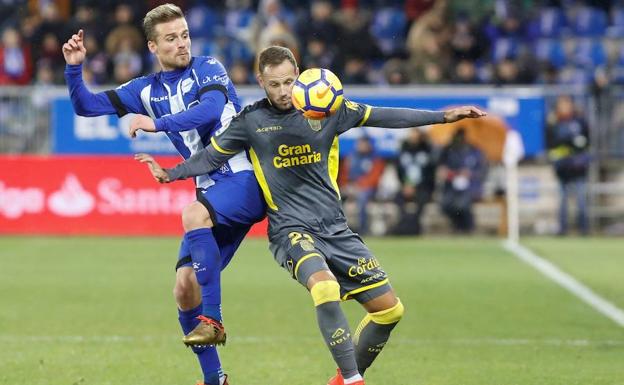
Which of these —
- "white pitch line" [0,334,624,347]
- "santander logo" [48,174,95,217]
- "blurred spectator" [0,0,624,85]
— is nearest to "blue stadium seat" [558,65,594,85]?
"blurred spectator" [0,0,624,85]

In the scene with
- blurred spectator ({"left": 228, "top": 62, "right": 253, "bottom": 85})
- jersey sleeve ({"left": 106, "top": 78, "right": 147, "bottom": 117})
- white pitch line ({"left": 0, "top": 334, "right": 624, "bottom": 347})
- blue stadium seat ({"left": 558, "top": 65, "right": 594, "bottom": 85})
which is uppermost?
jersey sleeve ({"left": 106, "top": 78, "right": 147, "bottom": 117})

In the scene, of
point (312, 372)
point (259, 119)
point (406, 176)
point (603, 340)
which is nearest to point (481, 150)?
point (406, 176)

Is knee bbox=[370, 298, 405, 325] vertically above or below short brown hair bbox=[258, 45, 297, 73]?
below

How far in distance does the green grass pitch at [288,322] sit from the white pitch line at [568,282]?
0.14 m

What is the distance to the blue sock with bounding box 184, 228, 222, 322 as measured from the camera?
25.0 ft

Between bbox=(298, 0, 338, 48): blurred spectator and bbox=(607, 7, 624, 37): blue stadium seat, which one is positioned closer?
bbox=(298, 0, 338, 48): blurred spectator

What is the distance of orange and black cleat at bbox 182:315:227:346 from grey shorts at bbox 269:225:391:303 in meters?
0.54

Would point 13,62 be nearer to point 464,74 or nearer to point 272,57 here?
point 464,74

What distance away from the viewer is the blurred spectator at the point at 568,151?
72.3 ft

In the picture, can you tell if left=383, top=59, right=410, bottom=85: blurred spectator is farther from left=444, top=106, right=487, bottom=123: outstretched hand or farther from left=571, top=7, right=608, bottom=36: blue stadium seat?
left=444, top=106, right=487, bottom=123: outstretched hand

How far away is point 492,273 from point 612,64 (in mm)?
9784

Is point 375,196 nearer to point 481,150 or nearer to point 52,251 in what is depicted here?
point 481,150

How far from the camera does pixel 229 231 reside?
26.0 feet

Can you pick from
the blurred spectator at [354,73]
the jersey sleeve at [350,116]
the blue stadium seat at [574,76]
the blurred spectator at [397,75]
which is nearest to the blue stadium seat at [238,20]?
the blurred spectator at [354,73]
